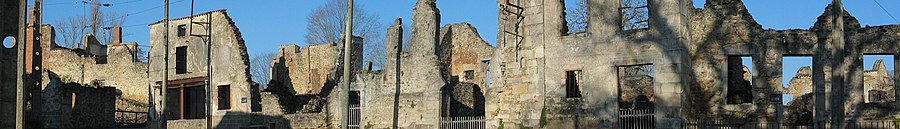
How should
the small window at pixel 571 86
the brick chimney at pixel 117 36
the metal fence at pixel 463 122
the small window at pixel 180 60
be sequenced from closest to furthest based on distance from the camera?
1. the small window at pixel 571 86
2. the metal fence at pixel 463 122
3. the small window at pixel 180 60
4. the brick chimney at pixel 117 36

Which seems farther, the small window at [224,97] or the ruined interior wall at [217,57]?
the small window at [224,97]

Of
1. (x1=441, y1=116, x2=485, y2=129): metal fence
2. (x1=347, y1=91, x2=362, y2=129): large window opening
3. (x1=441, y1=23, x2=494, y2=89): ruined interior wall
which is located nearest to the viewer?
(x1=441, y1=116, x2=485, y2=129): metal fence

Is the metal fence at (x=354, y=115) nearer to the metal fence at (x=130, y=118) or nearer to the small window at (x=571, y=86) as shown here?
the small window at (x=571, y=86)

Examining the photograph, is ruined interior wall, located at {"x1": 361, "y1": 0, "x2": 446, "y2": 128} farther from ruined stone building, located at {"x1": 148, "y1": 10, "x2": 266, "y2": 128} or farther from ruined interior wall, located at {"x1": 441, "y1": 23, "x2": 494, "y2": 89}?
ruined interior wall, located at {"x1": 441, "y1": 23, "x2": 494, "y2": 89}

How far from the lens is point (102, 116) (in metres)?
34.8

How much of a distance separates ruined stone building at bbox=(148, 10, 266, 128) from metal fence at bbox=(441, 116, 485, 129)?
20.8ft

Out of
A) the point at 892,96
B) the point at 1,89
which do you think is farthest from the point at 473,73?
the point at 1,89

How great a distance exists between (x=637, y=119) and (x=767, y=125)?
2.64 m

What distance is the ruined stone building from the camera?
105 feet

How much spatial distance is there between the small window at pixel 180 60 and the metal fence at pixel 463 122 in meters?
10.2

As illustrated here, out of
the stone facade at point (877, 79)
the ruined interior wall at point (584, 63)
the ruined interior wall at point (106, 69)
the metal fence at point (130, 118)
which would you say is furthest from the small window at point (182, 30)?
the stone facade at point (877, 79)

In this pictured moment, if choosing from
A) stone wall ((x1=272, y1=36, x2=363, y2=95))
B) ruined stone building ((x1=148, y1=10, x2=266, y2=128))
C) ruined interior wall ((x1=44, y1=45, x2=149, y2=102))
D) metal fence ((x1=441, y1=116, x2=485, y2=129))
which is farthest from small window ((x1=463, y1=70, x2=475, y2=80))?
metal fence ((x1=441, y1=116, x2=485, y2=129))

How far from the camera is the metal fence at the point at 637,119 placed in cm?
2370

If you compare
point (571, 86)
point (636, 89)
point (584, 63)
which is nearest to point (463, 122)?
point (571, 86)
